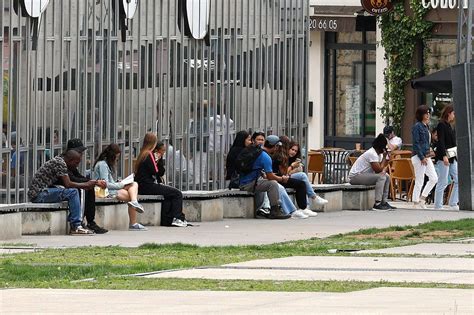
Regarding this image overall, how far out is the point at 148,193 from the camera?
2523cm

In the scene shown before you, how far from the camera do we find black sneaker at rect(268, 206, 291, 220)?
2721 cm

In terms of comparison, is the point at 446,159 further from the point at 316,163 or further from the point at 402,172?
the point at 316,163

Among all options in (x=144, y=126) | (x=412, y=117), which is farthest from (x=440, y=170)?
(x=412, y=117)

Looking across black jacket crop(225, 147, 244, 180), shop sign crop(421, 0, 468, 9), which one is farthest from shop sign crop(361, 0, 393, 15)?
black jacket crop(225, 147, 244, 180)

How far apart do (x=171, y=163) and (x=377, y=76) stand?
17.6 meters

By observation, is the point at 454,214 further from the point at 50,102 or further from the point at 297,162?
the point at 50,102

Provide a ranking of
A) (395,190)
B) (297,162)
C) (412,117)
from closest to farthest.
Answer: (297,162), (395,190), (412,117)

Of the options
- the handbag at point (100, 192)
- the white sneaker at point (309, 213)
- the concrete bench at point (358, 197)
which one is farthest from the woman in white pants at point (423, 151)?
the handbag at point (100, 192)

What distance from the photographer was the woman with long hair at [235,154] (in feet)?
91.4

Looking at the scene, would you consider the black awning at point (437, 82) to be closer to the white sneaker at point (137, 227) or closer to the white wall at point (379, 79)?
the white sneaker at point (137, 227)

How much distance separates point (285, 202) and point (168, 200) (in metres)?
2.90

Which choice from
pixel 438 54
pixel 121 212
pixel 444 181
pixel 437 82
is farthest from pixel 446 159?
pixel 438 54

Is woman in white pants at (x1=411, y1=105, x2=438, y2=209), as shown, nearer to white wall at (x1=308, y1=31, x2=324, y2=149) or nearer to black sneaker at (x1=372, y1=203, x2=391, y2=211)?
black sneaker at (x1=372, y1=203, x2=391, y2=211)

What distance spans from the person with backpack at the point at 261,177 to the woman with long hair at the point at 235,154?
0.32 m
